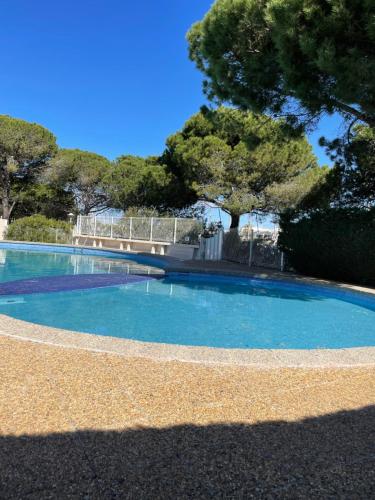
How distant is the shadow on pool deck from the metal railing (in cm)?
1503

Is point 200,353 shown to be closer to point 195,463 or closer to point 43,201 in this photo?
point 195,463

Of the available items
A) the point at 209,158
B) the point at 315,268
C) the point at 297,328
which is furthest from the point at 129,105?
the point at 297,328

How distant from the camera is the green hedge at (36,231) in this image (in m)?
23.7

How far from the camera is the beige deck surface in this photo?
1707 millimetres

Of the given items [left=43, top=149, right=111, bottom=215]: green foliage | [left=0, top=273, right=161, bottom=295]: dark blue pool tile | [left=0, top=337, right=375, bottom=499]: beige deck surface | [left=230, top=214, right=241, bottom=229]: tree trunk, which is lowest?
[left=0, top=273, right=161, bottom=295]: dark blue pool tile

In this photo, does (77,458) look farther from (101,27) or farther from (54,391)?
(101,27)

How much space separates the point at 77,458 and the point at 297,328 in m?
5.42

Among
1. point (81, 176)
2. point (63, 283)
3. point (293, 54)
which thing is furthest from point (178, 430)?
point (81, 176)

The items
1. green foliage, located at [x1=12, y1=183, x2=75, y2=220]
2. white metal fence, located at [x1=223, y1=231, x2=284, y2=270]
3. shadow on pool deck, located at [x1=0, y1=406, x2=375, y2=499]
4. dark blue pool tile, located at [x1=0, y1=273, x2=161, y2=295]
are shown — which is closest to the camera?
shadow on pool deck, located at [x1=0, y1=406, x2=375, y2=499]

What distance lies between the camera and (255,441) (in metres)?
2.12

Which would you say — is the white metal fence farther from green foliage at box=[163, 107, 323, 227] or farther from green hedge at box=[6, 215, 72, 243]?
green hedge at box=[6, 215, 72, 243]

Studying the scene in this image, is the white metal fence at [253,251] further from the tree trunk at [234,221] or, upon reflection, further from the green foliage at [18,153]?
the green foliage at [18,153]

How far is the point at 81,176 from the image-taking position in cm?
2936

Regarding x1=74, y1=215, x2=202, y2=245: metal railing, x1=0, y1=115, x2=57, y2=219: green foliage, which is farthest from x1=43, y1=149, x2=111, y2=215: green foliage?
x1=74, y1=215, x2=202, y2=245: metal railing
